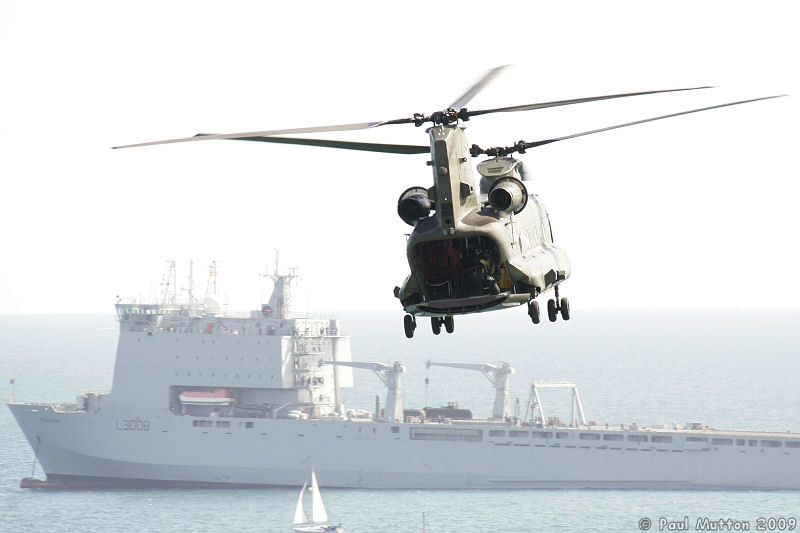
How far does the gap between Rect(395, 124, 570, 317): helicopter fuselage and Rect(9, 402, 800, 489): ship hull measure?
42068 mm

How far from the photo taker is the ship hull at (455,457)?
53.4 metres

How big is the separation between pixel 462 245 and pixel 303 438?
43460 millimetres

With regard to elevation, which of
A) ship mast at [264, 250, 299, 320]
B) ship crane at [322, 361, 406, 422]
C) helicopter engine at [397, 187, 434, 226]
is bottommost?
helicopter engine at [397, 187, 434, 226]

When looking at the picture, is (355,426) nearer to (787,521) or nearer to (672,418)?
(787,521)

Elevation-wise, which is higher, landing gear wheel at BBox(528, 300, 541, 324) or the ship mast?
the ship mast

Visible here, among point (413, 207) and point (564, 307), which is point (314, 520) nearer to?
point (564, 307)

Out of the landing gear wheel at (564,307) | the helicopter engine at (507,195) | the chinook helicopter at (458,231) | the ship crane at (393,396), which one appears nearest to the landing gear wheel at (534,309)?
the chinook helicopter at (458,231)

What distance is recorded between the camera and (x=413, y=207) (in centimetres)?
1153

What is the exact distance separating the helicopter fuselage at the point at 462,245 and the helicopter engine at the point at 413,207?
0.02m

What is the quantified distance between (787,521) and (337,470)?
22067 mm

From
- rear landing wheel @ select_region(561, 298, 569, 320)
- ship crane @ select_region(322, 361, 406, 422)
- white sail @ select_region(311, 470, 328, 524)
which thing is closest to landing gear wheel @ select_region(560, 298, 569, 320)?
rear landing wheel @ select_region(561, 298, 569, 320)

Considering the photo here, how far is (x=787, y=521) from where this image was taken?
51.2 meters

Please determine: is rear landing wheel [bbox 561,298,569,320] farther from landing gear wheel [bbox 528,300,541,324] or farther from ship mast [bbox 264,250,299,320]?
ship mast [bbox 264,250,299,320]

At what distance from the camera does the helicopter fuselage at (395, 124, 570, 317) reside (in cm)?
1116
